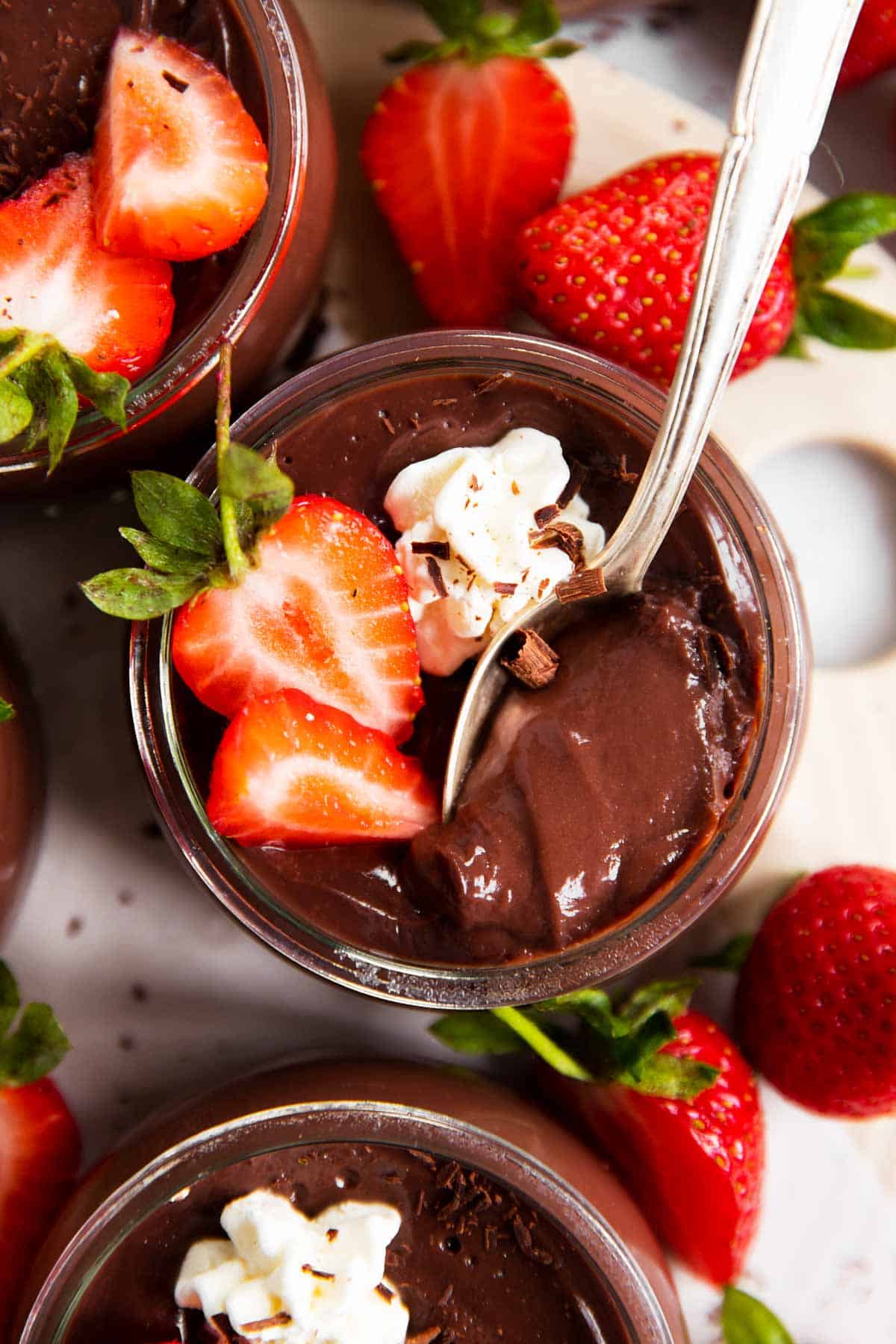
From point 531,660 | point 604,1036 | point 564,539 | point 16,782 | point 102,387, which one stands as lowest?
point 604,1036

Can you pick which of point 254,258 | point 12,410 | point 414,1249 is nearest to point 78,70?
point 254,258

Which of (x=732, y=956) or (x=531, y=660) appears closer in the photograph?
(x=531, y=660)

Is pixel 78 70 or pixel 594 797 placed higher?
pixel 78 70

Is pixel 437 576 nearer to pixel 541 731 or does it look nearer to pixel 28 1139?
pixel 541 731

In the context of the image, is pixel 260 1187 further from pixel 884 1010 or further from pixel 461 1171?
pixel 884 1010

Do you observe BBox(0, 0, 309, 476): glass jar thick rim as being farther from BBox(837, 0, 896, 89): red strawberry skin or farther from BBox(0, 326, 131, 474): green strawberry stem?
BBox(837, 0, 896, 89): red strawberry skin

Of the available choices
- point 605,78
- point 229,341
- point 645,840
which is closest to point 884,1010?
point 645,840

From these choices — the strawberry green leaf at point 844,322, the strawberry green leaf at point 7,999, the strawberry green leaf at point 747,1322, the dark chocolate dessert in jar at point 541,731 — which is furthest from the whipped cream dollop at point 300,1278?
the strawberry green leaf at point 844,322
